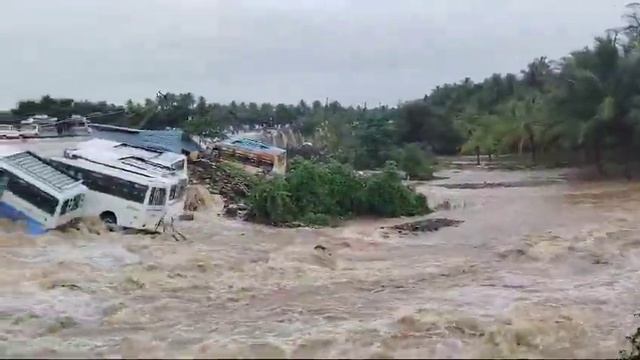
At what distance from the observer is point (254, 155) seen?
3275cm

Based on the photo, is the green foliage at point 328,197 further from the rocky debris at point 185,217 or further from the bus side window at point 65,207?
the bus side window at point 65,207

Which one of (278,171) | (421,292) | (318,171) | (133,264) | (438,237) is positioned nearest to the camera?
(421,292)

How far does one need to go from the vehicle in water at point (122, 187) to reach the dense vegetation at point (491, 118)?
1636 cm

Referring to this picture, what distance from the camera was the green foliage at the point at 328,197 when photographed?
75.7 feet

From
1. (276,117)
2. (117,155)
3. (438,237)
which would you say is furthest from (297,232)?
(276,117)

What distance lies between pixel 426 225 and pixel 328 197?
10.7ft

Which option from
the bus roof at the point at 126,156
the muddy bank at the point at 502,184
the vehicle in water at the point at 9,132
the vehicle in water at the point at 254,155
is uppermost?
the vehicle in water at the point at 9,132

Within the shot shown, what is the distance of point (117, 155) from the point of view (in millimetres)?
21422

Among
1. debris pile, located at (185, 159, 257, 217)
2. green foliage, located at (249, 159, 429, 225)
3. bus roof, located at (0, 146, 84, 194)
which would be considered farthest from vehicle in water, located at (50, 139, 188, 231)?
debris pile, located at (185, 159, 257, 217)

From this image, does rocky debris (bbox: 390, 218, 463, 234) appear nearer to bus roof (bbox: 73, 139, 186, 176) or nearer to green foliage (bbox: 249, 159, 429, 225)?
green foliage (bbox: 249, 159, 429, 225)

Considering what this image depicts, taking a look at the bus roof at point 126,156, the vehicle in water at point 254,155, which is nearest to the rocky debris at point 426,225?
the bus roof at point 126,156

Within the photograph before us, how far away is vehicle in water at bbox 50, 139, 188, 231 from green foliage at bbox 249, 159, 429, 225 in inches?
117

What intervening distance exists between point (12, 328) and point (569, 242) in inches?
508

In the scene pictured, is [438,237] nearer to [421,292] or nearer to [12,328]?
[421,292]
